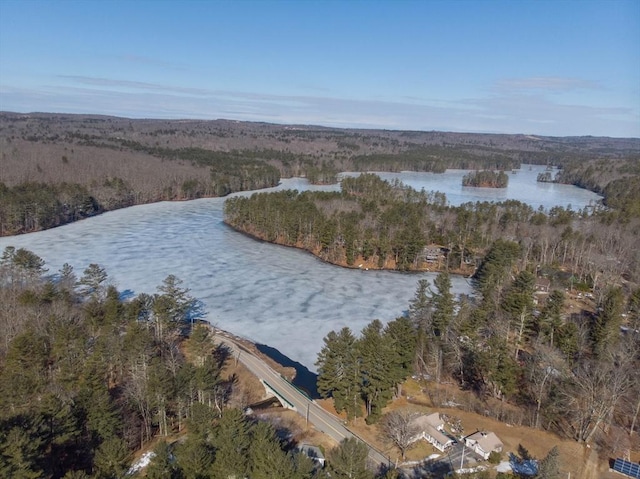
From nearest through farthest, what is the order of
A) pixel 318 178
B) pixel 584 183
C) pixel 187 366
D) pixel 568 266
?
pixel 187 366 → pixel 568 266 → pixel 318 178 → pixel 584 183

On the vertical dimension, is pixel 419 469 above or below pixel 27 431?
below

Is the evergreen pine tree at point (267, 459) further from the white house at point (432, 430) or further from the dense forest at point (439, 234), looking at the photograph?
the dense forest at point (439, 234)

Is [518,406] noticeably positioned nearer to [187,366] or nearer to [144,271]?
[187,366]

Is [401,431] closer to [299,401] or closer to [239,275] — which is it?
[299,401]

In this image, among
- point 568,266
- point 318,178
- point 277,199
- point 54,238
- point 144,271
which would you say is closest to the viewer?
point 144,271

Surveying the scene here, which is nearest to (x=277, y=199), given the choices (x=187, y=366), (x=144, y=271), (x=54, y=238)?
(x=144, y=271)

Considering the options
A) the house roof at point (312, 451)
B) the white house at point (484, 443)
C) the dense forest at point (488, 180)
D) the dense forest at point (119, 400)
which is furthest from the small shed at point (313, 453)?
the dense forest at point (488, 180)

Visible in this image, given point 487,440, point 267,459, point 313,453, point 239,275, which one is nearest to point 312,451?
point 313,453
